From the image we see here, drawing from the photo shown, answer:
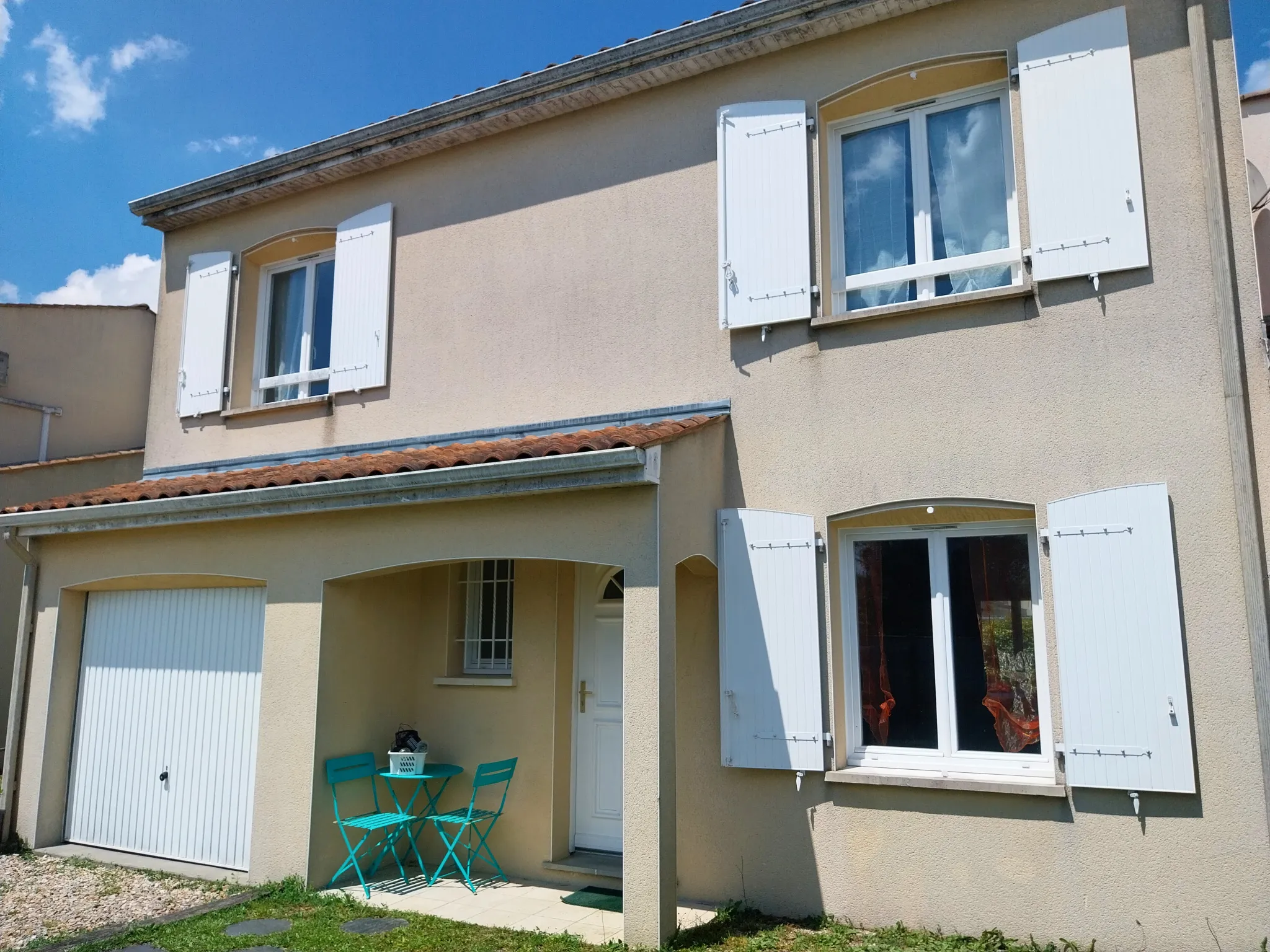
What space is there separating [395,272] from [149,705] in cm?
463

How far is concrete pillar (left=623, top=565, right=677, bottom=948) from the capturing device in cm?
555

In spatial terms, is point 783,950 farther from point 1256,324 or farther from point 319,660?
point 1256,324

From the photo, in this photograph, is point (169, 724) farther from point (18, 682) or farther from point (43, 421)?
point (43, 421)

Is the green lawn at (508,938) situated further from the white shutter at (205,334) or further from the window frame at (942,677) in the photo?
the white shutter at (205,334)

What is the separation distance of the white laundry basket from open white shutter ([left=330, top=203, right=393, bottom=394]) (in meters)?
3.43

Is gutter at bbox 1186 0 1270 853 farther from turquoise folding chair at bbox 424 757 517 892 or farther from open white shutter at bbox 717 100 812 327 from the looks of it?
turquoise folding chair at bbox 424 757 517 892

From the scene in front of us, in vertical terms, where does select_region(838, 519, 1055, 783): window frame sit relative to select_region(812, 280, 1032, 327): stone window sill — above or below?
below

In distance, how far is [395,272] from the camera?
8.97m

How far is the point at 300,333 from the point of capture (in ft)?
32.2

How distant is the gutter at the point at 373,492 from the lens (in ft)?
19.4

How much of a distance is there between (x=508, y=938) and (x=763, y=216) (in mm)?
5383

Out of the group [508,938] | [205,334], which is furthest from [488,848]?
[205,334]

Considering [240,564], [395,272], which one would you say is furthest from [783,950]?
[395,272]

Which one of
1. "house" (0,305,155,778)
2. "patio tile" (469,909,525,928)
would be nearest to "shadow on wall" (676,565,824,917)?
"patio tile" (469,909,525,928)
